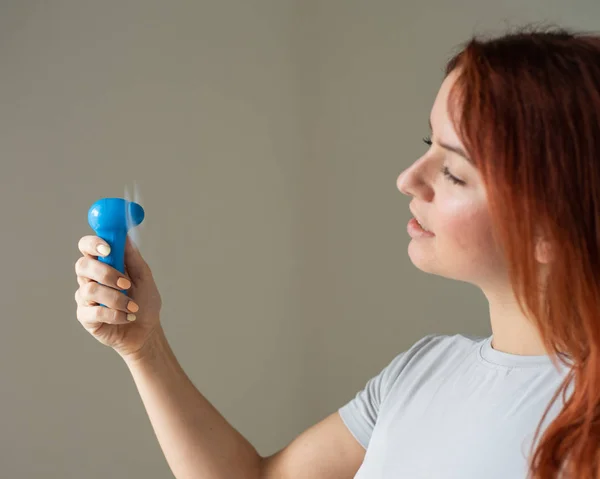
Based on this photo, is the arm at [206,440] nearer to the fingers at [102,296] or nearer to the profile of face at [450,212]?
the fingers at [102,296]

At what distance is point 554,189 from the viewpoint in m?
0.65

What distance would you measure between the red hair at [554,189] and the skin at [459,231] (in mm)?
27

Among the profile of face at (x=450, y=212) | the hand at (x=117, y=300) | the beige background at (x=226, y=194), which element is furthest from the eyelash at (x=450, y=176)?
the beige background at (x=226, y=194)

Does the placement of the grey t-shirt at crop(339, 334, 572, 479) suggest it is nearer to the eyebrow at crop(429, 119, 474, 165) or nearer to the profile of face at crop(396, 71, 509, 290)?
the profile of face at crop(396, 71, 509, 290)

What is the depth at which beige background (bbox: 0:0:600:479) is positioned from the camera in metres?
1.10

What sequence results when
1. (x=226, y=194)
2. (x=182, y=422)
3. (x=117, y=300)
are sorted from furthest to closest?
1. (x=226, y=194)
2. (x=182, y=422)
3. (x=117, y=300)

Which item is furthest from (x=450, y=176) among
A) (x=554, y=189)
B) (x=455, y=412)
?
(x=455, y=412)

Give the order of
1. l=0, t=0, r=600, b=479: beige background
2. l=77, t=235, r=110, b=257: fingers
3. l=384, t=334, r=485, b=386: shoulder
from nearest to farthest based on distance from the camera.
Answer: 1. l=77, t=235, r=110, b=257: fingers
2. l=384, t=334, r=485, b=386: shoulder
3. l=0, t=0, r=600, b=479: beige background

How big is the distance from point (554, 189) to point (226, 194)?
853 millimetres

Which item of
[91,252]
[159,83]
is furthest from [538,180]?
[159,83]

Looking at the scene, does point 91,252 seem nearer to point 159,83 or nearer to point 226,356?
point 159,83

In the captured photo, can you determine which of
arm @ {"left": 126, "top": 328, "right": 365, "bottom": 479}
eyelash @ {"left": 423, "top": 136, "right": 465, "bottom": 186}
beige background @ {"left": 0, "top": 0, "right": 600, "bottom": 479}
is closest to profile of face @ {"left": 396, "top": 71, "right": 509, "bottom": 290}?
eyelash @ {"left": 423, "top": 136, "right": 465, "bottom": 186}

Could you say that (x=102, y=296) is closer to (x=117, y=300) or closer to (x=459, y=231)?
(x=117, y=300)

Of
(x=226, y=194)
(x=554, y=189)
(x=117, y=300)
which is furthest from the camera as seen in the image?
A: (x=226, y=194)
